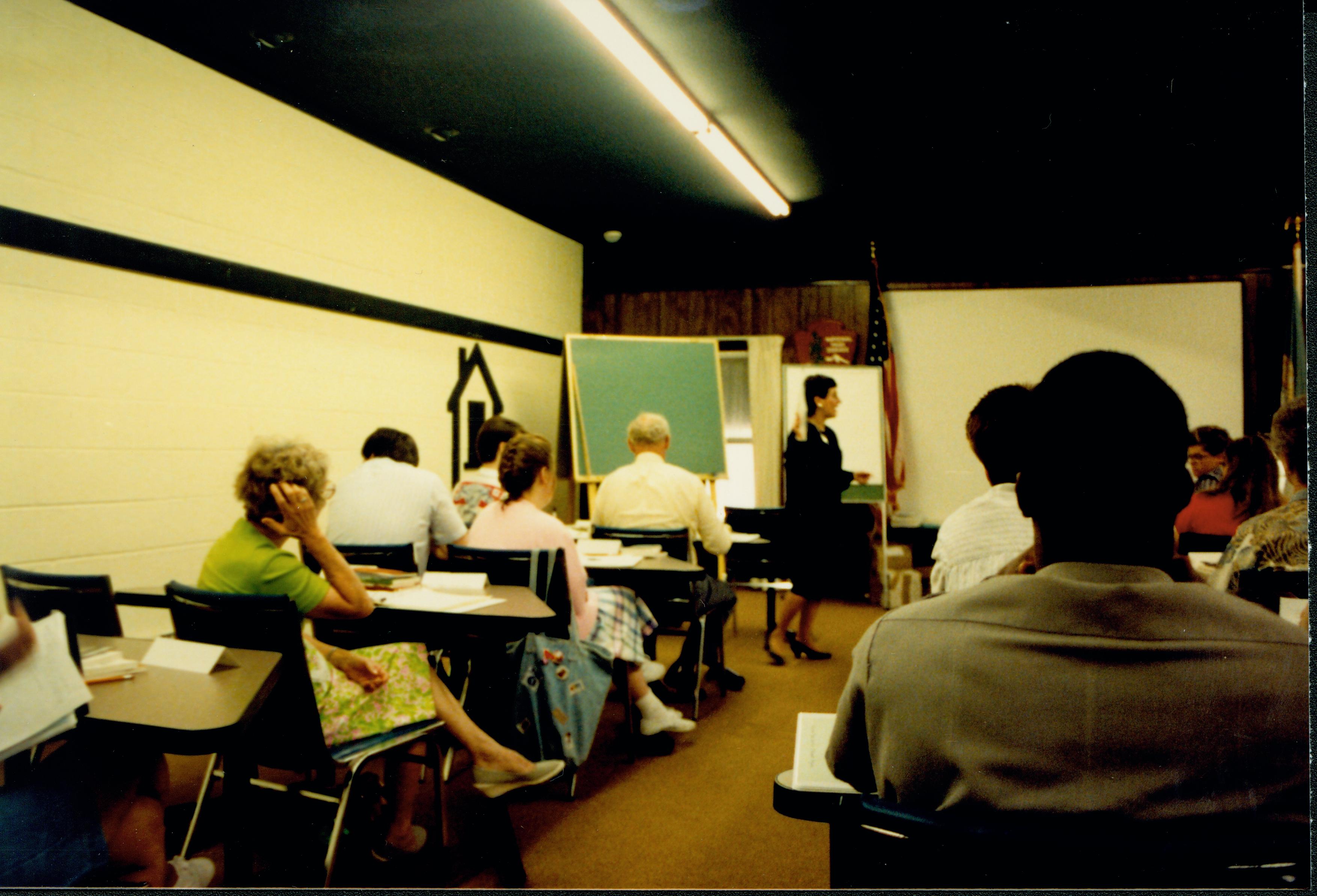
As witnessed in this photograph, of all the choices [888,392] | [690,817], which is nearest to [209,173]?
[690,817]

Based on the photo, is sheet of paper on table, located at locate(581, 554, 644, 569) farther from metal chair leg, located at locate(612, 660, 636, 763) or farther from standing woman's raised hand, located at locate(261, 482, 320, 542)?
standing woman's raised hand, located at locate(261, 482, 320, 542)

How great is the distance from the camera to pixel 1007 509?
6.54 ft

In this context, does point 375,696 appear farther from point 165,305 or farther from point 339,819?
point 165,305

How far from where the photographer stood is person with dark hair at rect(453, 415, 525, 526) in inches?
148

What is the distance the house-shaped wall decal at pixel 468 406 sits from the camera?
5434 millimetres

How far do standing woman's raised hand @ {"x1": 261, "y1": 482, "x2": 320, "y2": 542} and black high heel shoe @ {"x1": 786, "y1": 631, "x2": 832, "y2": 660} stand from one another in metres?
3.15

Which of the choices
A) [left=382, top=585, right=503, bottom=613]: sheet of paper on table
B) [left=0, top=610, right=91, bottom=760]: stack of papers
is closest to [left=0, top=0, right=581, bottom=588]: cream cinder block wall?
[left=382, top=585, right=503, bottom=613]: sheet of paper on table

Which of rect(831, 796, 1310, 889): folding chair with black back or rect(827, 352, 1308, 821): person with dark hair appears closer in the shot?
rect(831, 796, 1310, 889): folding chair with black back

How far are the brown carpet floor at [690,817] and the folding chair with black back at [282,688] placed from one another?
0.54 m

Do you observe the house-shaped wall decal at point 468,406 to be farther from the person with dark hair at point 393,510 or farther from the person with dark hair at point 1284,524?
the person with dark hair at point 1284,524

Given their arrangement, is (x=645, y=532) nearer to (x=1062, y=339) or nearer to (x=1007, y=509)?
(x=1007, y=509)

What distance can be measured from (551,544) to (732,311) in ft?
15.4

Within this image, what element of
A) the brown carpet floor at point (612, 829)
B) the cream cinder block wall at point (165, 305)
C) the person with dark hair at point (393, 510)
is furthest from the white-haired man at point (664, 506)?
the cream cinder block wall at point (165, 305)

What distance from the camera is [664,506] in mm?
3668
